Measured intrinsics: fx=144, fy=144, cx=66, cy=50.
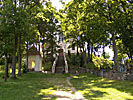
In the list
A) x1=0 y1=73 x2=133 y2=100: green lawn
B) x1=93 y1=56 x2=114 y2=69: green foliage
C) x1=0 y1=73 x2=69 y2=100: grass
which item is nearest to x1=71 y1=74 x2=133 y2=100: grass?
x1=0 y1=73 x2=133 y2=100: green lawn

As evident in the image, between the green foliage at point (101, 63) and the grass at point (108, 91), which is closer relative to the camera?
the grass at point (108, 91)

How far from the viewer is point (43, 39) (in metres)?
35.9

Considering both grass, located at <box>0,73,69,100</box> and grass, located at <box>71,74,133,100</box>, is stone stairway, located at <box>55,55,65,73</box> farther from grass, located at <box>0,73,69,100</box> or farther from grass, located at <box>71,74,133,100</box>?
grass, located at <box>71,74,133,100</box>

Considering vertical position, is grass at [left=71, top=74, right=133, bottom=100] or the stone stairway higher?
the stone stairway

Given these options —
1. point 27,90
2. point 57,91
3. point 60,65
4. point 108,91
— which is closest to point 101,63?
point 60,65

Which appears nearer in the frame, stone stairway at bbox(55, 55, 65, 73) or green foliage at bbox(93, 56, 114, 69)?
stone stairway at bbox(55, 55, 65, 73)

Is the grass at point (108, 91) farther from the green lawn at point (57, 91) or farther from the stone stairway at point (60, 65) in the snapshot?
the stone stairway at point (60, 65)

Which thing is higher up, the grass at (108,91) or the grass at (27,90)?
the grass at (27,90)

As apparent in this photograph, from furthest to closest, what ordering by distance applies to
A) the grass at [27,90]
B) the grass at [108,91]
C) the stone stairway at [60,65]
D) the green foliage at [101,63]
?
the green foliage at [101,63]
the stone stairway at [60,65]
the grass at [108,91]
the grass at [27,90]

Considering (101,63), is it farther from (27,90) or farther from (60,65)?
(27,90)

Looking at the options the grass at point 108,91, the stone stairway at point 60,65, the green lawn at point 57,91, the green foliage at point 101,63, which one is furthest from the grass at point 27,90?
the green foliage at point 101,63

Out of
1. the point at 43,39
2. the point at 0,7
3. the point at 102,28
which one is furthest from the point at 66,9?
the point at 0,7

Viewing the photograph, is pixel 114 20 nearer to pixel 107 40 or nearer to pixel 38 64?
pixel 107 40

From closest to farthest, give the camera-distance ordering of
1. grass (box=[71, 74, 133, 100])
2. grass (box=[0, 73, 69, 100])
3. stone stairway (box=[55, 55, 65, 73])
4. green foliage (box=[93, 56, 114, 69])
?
grass (box=[0, 73, 69, 100])
grass (box=[71, 74, 133, 100])
stone stairway (box=[55, 55, 65, 73])
green foliage (box=[93, 56, 114, 69])
